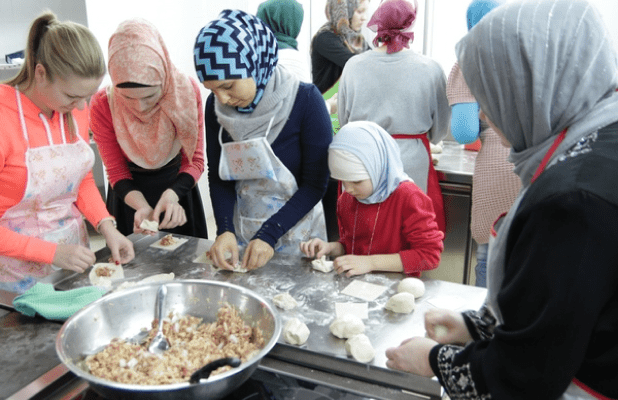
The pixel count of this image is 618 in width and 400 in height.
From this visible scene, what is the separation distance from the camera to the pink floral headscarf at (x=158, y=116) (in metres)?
1.78

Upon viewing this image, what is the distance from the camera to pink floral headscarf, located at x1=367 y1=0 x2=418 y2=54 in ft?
7.61

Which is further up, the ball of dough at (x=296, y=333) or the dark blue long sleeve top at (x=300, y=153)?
the dark blue long sleeve top at (x=300, y=153)

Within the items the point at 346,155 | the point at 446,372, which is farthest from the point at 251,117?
the point at 446,372

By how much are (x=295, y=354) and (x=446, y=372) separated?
34 centimetres

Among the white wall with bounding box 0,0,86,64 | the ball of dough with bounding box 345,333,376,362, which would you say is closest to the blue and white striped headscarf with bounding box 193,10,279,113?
the ball of dough with bounding box 345,333,376,362

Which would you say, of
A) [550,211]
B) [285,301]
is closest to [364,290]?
[285,301]

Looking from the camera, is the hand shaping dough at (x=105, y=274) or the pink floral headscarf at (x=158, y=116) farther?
the pink floral headscarf at (x=158, y=116)

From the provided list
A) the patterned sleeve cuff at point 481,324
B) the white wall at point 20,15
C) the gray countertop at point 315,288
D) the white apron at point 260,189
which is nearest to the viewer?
the patterned sleeve cuff at point 481,324

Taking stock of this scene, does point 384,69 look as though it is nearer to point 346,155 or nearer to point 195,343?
point 346,155

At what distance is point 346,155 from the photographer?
160 centimetres

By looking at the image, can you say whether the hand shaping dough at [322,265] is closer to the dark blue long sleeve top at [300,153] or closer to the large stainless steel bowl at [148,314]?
the dark blue long sleeve top at [300,153]

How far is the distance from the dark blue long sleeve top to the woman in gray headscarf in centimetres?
84

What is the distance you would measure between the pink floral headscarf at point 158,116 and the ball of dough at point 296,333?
3.59ft

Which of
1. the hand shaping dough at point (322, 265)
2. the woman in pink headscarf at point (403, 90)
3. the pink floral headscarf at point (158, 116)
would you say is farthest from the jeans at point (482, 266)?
the pink floral headscarf at point (158, 116)
